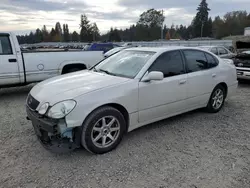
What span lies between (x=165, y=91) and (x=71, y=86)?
1600 millimetres

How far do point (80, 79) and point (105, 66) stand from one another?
0.75 m

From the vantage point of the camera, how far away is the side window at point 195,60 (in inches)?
178

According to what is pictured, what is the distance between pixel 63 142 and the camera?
3.19m

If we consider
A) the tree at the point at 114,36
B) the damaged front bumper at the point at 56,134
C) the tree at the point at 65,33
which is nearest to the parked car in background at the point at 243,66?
the damaged front bumper at the point at 56,134

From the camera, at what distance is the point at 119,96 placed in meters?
3.42

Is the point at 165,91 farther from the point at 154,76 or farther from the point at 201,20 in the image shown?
the point at 201,20

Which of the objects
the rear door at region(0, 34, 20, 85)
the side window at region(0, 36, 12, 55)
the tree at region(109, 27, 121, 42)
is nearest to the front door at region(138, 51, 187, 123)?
Answer: the rear door at region(0, 34, 20, 85)

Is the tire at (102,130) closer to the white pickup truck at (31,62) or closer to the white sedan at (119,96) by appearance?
the white sedan at (119,96)

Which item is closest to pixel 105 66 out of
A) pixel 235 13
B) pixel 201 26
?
pixel 201 26

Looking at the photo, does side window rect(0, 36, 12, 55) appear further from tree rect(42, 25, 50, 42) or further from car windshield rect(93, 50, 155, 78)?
tree rect(42, 25, 50, 42)

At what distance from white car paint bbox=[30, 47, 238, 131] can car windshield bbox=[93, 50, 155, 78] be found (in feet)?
0.41

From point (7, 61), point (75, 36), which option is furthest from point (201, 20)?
point (7, 61)

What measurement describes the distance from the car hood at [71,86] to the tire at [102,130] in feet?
1.24

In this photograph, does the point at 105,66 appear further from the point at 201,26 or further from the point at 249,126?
the point at 201,26
